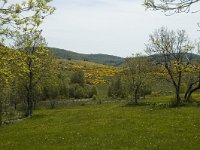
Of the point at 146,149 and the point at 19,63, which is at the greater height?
the point at 19,63

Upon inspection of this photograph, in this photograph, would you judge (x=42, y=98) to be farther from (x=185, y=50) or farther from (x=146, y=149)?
(x=146, y=149)

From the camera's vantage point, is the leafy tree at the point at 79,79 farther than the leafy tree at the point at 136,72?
Yes

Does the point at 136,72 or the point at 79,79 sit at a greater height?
the point at 136,72

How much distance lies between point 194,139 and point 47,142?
11.1 metres

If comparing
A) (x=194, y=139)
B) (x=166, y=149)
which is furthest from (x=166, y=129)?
(x=166, y=149)

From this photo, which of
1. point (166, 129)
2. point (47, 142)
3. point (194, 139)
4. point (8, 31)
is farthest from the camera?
point (166, 129)

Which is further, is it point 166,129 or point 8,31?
point 166,129

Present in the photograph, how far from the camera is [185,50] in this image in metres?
65.7

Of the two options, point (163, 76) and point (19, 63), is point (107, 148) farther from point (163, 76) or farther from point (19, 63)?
point (163, 76)

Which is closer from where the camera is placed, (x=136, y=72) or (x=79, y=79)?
(x=136, y=72)

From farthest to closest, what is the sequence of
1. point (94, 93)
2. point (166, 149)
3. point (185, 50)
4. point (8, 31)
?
point (94, 93), point (185, 50), point (166, 149), point (8, 31)

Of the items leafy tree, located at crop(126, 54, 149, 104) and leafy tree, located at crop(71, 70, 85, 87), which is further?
leafy tree, located at crop(71, 70, 85, 87)

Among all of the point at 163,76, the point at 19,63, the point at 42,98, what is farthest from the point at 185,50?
the point at 42,98

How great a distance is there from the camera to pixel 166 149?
76.5 ft
